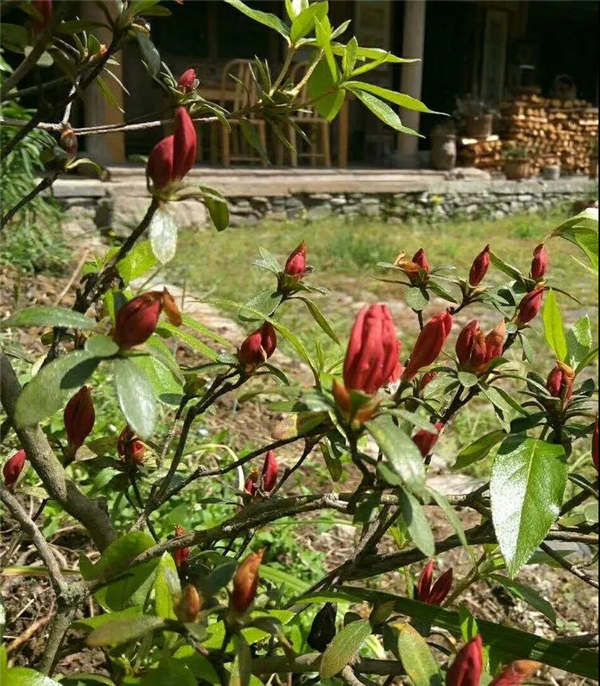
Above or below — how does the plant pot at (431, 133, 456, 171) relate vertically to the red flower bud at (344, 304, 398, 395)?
A: below

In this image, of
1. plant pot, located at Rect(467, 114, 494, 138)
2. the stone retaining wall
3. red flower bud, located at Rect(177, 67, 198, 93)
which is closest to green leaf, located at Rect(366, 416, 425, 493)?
red flower bud, located at Rect(177, 67, 198, 93)

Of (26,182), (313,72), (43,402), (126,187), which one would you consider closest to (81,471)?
(313,72)

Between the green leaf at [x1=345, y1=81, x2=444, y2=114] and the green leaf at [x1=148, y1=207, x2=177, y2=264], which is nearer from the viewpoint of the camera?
the green leaf at [x1=148, y1=207, x2=177, y2=264]

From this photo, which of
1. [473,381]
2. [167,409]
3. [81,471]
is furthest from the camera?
[167,409]

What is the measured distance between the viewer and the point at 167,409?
2.58 meters

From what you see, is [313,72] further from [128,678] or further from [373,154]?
[373,154]

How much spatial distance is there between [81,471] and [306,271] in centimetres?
135

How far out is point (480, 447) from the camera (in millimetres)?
985

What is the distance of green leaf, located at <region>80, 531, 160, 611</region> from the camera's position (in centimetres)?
100

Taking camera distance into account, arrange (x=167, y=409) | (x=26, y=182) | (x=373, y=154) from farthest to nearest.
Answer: (x=373, y=154)
(x=26, y=182)
(x=167, y=409)

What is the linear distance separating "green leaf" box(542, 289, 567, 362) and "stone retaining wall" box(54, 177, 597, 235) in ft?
18.4

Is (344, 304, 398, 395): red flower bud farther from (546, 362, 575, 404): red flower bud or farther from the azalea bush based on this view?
(546, 362, 575, 404): red flower bud

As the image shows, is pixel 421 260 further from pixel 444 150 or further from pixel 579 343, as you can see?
pixel 444 150

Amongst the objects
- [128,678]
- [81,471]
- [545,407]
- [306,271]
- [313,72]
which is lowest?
[81,471]
